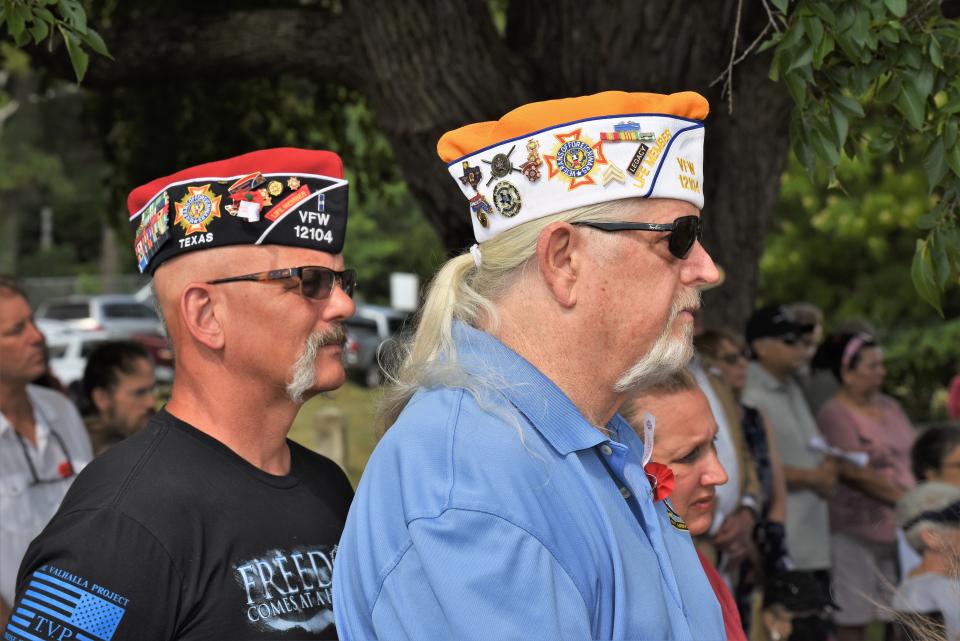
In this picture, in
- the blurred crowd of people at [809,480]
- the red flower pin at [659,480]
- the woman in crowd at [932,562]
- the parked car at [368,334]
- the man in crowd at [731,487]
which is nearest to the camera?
the red flower pin at [659,480]

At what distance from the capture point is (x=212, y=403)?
243 centimetres

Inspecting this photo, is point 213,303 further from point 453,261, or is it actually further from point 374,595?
point 374,595

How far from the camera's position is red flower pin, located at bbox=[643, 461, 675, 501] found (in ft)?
6.84

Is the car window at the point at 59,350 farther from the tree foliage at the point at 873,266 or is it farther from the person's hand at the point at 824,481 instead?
the person's hand at the point at 824,481

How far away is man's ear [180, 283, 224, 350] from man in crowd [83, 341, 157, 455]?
7.42 feet

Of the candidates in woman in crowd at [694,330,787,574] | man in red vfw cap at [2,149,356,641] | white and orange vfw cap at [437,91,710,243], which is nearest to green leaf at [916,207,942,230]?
white and orange vfw cap at [437,91,710,243]

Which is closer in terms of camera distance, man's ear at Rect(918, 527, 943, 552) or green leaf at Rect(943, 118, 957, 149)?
green leaf at Rect(943, 118, 957, 149)

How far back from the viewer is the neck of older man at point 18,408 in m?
3.99

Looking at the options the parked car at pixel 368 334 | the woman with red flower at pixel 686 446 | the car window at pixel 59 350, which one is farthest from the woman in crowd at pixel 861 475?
the parked car at pixel 368 334

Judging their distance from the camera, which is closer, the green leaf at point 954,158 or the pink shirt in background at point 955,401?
the green leaf at point 954,158

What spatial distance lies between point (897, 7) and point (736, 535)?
247 centimetres

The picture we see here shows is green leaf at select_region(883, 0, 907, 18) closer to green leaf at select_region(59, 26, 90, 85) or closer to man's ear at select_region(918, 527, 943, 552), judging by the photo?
man's ear at select_region(918, 527, 943, 552)

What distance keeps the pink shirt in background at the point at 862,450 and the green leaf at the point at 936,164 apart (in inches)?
131

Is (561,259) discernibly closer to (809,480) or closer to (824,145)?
(824,145)
